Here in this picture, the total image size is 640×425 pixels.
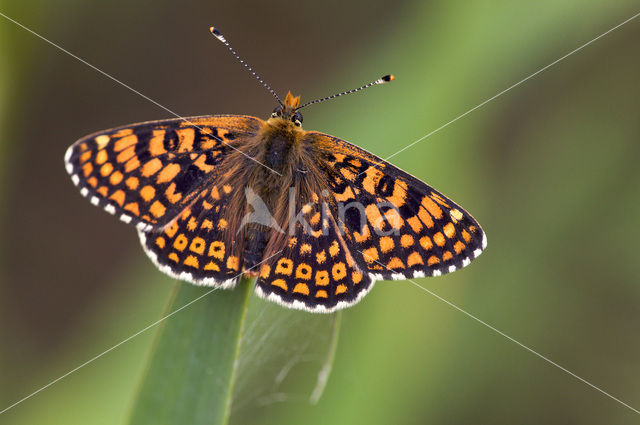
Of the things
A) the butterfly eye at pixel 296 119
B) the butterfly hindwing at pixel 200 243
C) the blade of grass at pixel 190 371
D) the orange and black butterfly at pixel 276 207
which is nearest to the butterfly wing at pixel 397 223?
the orange and black butterfly at pixel 276 207

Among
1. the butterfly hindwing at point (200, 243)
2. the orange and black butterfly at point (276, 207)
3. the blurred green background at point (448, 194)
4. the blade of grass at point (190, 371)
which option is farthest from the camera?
the blurred green background at point (448, 194)

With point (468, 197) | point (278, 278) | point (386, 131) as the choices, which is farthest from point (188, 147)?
point (468, 197)

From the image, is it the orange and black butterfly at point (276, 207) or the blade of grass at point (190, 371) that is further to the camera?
the orange and black butterfly at point (276, 207)

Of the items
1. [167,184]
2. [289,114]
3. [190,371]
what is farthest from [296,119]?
[190,371]

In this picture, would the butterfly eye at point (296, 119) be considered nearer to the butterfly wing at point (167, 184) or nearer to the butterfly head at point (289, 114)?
the butterfly head at point (289, 114)

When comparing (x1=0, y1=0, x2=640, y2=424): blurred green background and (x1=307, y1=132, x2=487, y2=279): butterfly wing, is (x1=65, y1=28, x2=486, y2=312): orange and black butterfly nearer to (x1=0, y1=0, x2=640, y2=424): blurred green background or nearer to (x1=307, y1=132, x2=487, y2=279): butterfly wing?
(x1=307, y1=132, x2=487, y2=279): butterfly wing

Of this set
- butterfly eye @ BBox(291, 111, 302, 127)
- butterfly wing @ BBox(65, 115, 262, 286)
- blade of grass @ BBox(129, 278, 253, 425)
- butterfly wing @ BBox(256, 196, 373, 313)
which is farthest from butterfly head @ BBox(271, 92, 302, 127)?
blade of grass @ BBox(129, 278, 253, 425)

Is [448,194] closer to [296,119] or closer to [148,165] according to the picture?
[296,119]
